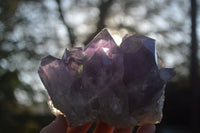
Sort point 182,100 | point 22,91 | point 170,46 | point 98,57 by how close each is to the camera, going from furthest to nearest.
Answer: point 182,100, point 170,46, point 22,91, point 98,57

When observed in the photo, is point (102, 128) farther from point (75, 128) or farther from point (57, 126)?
point (57, 126)

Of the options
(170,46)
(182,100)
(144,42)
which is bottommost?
(182,100)

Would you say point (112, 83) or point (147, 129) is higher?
point (112, 83)

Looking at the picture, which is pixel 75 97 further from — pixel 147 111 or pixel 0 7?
pixel 0 7

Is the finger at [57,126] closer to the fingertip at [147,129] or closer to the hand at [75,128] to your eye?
the hand at [75,128]

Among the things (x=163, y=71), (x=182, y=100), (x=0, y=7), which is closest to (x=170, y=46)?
(x=182, y=100)

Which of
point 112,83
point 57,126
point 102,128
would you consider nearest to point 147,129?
point 102,128

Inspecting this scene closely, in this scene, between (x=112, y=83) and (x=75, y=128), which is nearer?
(x=112, y=83)

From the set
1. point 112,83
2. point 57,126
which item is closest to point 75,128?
point 57,126
